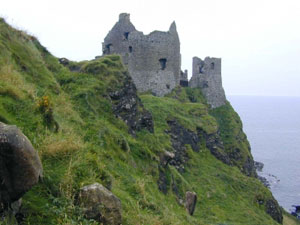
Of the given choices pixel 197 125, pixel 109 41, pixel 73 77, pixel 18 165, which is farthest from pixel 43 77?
pixel 109 41

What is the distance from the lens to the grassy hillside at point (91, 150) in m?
7.61

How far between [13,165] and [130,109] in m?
14.6

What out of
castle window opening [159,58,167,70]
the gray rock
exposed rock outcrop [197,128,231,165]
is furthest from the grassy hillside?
castle window opening [159,58,167,70]

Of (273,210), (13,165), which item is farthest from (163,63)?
(13,165)

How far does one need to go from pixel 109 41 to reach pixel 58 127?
40835 mm

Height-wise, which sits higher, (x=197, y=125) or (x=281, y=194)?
(x=197, y=125)

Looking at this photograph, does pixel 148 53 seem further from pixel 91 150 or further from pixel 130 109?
pixel 91 150

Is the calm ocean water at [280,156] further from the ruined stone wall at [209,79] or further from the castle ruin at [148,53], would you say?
the castle ruin at [148,53]

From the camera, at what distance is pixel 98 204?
7379 mm

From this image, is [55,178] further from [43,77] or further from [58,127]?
[43,77]

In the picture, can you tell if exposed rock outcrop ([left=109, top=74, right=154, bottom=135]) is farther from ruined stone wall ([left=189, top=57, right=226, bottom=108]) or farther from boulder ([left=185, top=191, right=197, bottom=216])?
ruined stone wall ([left=189, top=57, right=226, bottom=108])

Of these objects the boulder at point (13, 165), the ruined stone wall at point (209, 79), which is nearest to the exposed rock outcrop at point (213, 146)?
the ruined stone wall at point (209, 79)

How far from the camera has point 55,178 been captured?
24.5ft

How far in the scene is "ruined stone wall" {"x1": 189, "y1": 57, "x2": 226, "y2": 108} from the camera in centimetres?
5459
